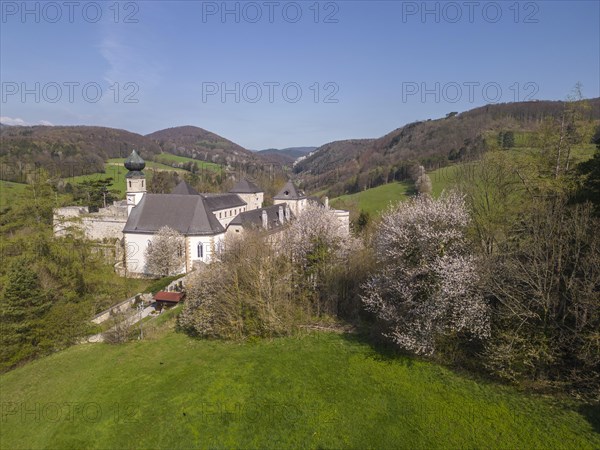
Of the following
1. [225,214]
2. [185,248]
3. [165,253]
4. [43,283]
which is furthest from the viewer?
[225,214]

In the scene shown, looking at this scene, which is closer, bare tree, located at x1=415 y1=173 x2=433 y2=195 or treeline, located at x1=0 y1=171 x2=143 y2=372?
treeline, located at x1=0 y1=171 x2=143 y2=372

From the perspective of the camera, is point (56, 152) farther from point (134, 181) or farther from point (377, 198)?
point (377, 198)

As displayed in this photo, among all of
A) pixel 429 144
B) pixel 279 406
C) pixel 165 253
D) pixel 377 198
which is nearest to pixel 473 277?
pixel 279 406

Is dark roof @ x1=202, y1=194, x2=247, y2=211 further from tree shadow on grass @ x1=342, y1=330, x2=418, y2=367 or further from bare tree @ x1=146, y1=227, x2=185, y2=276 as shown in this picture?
tree shadow on grass @ x1=342, y1=330, x2=418, y2=367

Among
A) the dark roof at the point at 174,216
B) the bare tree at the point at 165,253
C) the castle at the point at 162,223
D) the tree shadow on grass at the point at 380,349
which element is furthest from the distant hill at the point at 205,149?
the tree shadow on grass at the point at 380,349

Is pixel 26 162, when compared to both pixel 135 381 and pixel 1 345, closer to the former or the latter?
pixel 1 345

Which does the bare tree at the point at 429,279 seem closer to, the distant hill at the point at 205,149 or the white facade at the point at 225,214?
the white facade at the point at 225,214

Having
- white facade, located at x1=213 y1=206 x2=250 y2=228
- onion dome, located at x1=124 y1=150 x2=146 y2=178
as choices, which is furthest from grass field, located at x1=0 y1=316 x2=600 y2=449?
white facade, located at x1=213 y1=206 x2=250 y2=228
